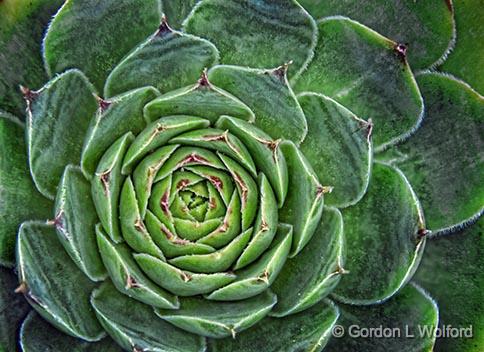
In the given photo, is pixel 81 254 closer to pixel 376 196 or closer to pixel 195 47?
pixel 195 47

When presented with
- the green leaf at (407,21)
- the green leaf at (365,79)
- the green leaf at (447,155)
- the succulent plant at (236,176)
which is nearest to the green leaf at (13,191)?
the succulent plant at (236,176)

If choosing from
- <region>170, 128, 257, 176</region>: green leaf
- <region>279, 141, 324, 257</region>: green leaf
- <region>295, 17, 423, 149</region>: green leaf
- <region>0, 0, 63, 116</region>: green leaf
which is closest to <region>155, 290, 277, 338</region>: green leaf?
<region>279, 141, 324, 257</region>: green leaf

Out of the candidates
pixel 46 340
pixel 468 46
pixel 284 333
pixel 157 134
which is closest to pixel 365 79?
pixel 468 46

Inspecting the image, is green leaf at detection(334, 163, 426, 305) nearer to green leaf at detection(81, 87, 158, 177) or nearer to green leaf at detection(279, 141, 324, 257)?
green leaf at detection(279, 141, 324, 257)

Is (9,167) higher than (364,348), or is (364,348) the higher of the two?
(9,167)

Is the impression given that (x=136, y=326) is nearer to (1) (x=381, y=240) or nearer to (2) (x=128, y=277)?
(2) (x=128, y=277)

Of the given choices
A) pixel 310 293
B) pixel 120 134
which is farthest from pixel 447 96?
pixel 120 134
